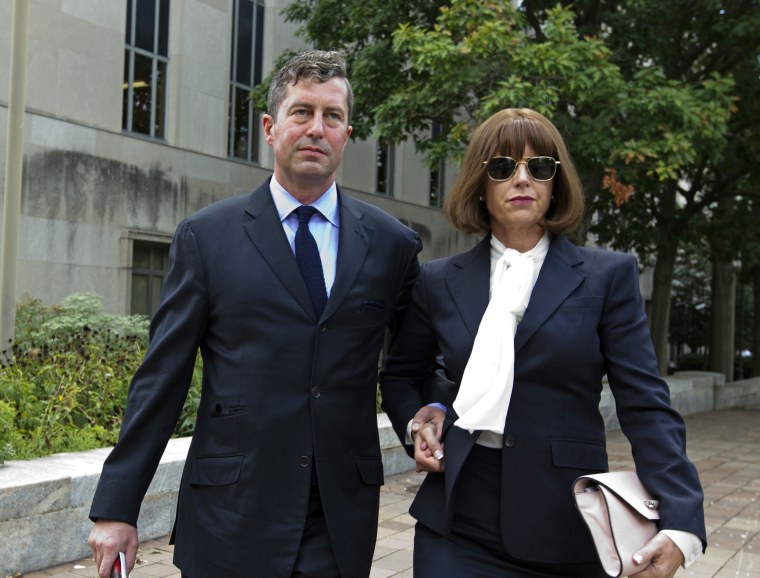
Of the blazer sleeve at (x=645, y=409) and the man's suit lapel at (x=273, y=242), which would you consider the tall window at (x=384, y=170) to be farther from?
the blazer sleeve at (x=645, y=409)

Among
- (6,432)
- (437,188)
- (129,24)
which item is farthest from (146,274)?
(6,432)

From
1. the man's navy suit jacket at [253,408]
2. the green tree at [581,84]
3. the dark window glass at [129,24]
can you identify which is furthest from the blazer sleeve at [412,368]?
the dark window glass at [129,24]

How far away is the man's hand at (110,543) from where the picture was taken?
8.73ft

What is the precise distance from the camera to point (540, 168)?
115 inches

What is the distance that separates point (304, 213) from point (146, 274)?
1594cm

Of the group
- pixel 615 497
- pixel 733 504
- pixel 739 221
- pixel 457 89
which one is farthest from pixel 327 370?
pixel 739 221

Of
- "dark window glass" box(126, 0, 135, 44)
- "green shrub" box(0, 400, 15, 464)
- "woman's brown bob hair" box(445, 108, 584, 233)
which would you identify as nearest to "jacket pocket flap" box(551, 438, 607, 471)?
"woman's brown bob hair" box(445, 108, 584, 233)

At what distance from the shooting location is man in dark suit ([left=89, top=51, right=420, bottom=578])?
2.71 metres

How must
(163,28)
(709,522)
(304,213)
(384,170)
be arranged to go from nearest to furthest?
(304,213)
(709,522)
(163,28)
(384,170)

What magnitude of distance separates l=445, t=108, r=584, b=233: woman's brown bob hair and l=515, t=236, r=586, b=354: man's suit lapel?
0.10 metres

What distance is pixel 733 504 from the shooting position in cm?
879

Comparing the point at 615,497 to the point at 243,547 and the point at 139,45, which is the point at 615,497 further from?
the point at 139,45

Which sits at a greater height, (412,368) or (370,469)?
(412,368)

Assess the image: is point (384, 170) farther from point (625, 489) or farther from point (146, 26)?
point (625, 489)
